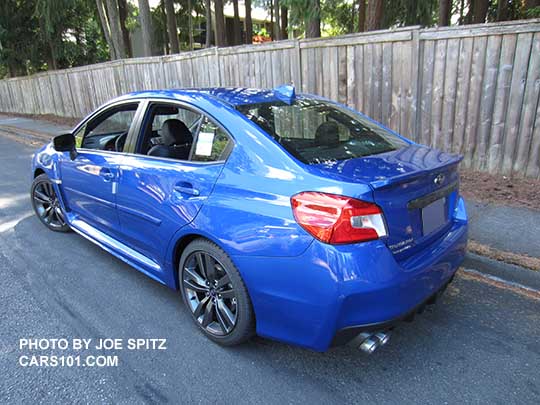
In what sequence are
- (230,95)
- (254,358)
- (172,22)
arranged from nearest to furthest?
1. (254,358)
2. (230,95)
3. (172,22)

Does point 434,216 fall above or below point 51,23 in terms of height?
below

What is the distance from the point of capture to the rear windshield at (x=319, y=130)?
102 inches

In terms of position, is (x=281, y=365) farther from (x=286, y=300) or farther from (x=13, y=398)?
(x=13, y=398)

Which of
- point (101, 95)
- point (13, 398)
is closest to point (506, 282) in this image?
point (13, 398)

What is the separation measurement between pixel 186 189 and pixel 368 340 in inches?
57.6

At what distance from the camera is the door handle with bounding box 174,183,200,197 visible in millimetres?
2662

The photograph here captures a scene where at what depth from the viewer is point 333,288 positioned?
2.05m

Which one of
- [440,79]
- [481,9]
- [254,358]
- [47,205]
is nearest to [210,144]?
[254,358]

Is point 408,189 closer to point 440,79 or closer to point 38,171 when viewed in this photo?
point 440,79

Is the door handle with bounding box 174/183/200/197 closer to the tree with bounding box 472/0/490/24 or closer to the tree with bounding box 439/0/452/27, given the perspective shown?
the tree with bounding box 439/0/452/27

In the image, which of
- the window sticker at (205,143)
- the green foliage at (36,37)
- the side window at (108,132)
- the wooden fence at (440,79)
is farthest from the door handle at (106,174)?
the green foliage at (36,37)

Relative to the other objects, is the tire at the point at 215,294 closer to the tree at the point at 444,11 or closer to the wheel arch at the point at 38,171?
the wheel arch at the point at 38,171

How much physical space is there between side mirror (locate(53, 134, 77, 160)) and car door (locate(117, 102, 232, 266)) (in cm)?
101

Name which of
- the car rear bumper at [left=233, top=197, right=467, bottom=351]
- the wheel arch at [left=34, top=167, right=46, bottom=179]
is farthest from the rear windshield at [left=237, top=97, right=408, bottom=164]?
the wheel arch at [left=34, top=167, right=46, bottom=179]
